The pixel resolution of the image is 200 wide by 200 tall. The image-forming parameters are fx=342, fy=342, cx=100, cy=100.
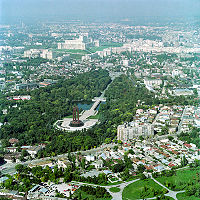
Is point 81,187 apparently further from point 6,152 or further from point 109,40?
point 109,40

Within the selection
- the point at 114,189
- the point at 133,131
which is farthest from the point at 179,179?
the point at 133,131

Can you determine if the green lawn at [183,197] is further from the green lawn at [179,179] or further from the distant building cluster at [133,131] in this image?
the distant building cluster at [133,131]

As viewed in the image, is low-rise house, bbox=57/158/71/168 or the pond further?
the pond

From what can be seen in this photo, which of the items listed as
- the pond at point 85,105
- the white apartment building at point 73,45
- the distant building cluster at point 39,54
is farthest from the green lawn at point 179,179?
the white apartment building at point 73,45

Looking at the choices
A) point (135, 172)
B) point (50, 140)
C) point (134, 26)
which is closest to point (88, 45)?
point (134, 26)

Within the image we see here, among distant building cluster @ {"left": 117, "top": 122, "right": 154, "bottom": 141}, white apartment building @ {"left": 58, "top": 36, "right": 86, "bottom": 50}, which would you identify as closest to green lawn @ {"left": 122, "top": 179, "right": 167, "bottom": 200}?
distant building cluster @ {"left": 117, "top": 122, "right": 154, "bottom": 141}

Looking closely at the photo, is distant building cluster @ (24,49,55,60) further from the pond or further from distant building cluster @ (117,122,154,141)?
distant building cluster @ (117,122,154,141)

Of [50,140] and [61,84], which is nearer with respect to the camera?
[50,140]
